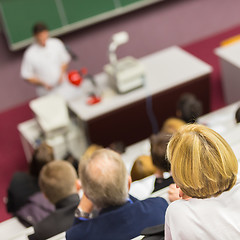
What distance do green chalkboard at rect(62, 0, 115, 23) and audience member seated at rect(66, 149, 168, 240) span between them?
3.72 meters

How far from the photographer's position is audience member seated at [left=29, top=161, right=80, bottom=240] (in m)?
2.40

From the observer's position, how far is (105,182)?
203 cm

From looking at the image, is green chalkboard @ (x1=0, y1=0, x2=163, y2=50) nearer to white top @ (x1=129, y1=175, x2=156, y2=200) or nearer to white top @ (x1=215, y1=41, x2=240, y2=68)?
white top @ (x1=215, y1=41, x2=240, y2=68)

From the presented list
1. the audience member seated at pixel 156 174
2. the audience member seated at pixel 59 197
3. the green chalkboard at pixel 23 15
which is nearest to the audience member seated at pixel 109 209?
the audience member seated at pixel 59 197

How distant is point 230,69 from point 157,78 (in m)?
0.72

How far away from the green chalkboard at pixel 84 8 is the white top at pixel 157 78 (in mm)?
1143

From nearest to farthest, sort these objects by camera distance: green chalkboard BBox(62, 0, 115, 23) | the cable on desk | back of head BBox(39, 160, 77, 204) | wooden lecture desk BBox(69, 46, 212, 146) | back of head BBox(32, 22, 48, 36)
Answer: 1. back of head BBox(39, 160, 77, 204)
2. wooden lecture desk BBox(69, 46, 212, 146)
3. the cable on desk
4. back of head BBox(32, 22, 48, 36)
5. green chalkboard BBox(62, 0, 115, 23)

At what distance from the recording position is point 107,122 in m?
4.29

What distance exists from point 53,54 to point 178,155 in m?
3.34

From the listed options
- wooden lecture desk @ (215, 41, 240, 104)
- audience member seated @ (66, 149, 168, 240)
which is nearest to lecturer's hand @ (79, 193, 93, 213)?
audience member seated @ (66, 149, 168, 240)

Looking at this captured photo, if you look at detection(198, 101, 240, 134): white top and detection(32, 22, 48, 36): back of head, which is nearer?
detection(198, 101, 240, 134): white top

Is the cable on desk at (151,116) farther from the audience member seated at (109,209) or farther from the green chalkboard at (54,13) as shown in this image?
the audience member seated at (109,209)

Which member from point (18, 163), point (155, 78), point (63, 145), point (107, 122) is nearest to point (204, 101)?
point (155, 78)

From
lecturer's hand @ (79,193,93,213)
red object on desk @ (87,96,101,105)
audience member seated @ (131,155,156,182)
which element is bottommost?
audience member seated @ (131,155,156,182)
